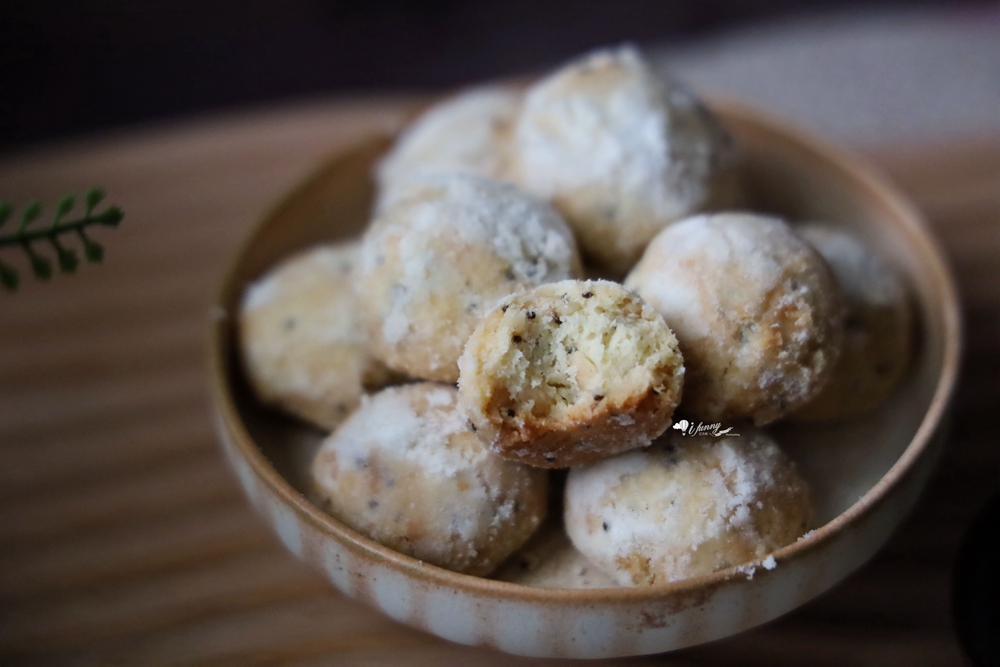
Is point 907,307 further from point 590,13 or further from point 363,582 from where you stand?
point 590,13


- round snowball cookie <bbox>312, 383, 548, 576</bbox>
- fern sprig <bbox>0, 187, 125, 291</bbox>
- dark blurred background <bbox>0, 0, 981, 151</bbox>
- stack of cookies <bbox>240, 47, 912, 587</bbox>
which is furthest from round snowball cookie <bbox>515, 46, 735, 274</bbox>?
dark blurred background <bbox>0, 0, 981, 151</bbox>

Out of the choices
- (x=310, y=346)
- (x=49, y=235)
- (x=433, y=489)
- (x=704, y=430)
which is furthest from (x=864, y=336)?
(x=49, y=235)

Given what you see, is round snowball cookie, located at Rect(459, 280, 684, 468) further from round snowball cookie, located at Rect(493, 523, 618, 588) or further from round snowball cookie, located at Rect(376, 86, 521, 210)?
round snowball cookie, located at Rect(376, 86, 521, 210)

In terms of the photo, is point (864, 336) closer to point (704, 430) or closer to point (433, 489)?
point (704, 430)

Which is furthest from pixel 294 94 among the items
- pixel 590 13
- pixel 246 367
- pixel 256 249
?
pixel 246 367

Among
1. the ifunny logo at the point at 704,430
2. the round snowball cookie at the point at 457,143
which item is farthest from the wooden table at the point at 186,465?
the ifunny logo at the point at 704,430

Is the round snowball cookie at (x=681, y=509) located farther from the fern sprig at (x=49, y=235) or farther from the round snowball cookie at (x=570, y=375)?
the fern sprig at (x=49, y=235)
